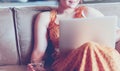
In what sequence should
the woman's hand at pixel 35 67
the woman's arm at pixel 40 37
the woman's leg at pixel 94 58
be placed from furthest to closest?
the woman's arm at pixel 40 37 < the woman's hand at pixel 35 67 < the woman's leg at pixel 94 58

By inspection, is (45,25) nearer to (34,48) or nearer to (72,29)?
(34,48)

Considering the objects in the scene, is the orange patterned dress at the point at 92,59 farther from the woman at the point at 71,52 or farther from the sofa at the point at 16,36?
the sofa at the point at 16,36

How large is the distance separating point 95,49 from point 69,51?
0.14 meters

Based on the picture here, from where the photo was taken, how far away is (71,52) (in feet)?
4.45

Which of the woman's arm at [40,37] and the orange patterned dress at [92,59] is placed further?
the woman's arm at [40,37]

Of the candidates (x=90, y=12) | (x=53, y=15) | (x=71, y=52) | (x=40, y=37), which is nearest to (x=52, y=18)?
(x=53, y=15)

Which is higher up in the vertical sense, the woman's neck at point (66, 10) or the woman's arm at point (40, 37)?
the woman's neck at point (66, 10)

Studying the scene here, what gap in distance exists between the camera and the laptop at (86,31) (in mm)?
1295

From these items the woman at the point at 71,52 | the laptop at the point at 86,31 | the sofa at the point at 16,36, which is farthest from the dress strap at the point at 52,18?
the laptop at the point at 86,31

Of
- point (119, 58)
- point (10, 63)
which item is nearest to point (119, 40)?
point (119, 58)

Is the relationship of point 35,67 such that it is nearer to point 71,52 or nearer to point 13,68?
point 13,68

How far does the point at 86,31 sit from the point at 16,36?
59cm

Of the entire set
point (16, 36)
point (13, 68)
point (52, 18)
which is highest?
point (52, 18)

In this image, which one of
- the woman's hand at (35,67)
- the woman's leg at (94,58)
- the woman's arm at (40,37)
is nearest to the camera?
the woman's leg at (94,58)
